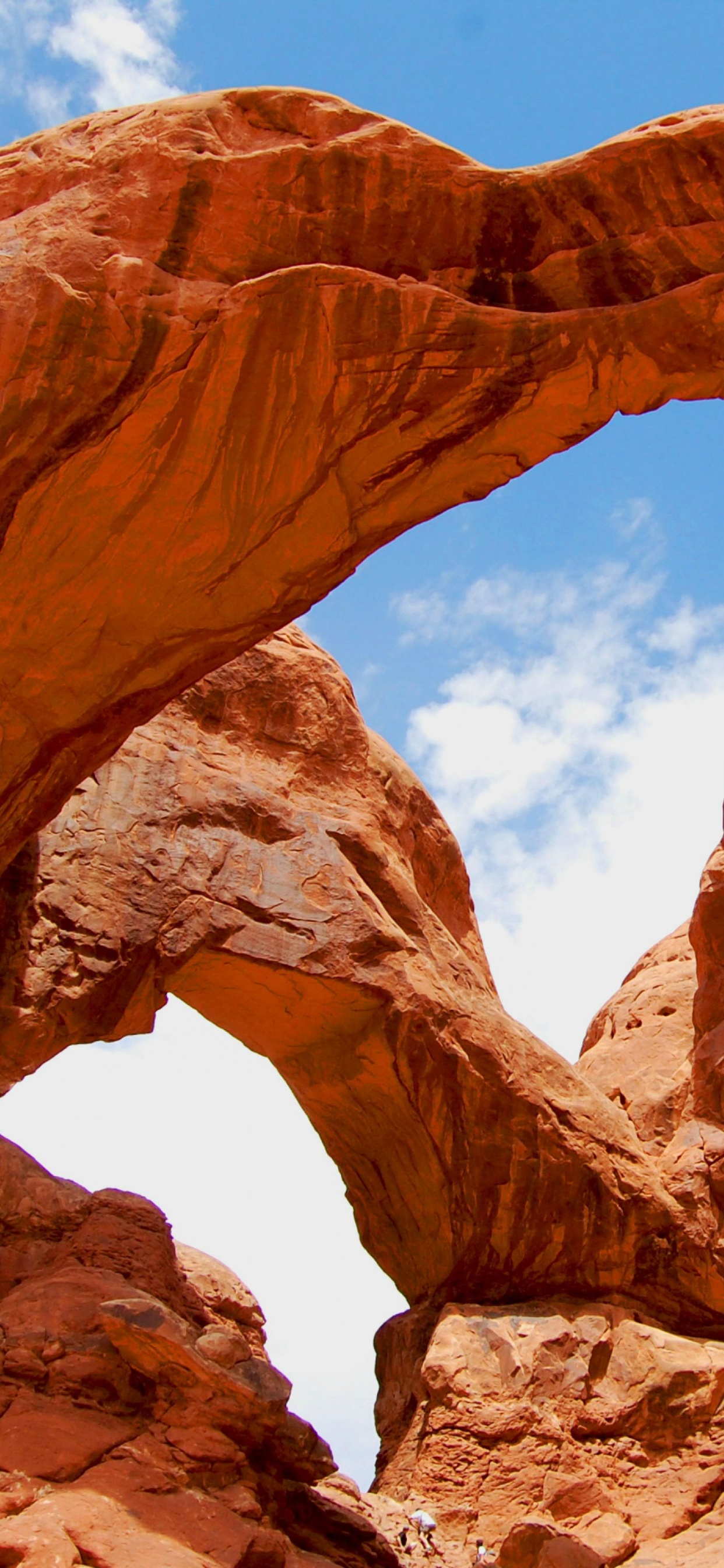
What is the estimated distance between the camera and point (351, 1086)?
1330cm

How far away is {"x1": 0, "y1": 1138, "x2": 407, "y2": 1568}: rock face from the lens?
8039mm

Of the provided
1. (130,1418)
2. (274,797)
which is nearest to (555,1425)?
(130,1418)

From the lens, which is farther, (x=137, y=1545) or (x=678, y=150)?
(x=678, y=150)

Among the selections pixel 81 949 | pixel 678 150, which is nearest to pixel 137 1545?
pixel 81 949

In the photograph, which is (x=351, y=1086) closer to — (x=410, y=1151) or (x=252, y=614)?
(x=410, y=1151)

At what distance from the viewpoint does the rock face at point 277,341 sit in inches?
326

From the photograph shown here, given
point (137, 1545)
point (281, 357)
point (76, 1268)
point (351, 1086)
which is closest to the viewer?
point (137, 1545)

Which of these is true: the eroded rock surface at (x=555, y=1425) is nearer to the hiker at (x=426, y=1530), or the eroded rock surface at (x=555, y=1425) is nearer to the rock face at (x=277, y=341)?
the hiker at (x=426, y=1530)

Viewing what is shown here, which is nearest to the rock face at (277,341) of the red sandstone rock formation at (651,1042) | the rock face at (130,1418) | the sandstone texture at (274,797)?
the sandstone texture at (274,797)

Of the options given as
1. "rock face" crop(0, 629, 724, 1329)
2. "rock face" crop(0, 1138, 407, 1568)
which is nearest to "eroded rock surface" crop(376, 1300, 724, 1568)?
Result: "rock face" crop(0, 629, 724, 1329)

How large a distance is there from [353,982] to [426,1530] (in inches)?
162

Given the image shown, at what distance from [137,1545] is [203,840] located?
18.7ft

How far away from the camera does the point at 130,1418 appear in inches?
360

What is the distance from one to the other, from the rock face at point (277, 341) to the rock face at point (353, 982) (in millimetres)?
2799
